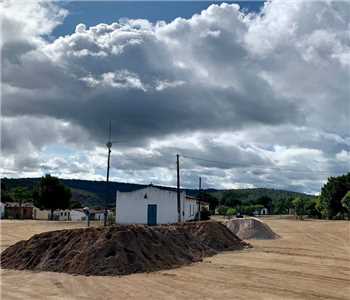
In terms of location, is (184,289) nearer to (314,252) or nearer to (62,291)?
(62,291)

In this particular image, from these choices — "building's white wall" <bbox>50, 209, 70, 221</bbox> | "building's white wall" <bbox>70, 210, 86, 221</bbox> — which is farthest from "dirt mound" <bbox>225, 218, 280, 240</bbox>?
"building's white wall" <bbox>70, 210, 86, 221</bbox>

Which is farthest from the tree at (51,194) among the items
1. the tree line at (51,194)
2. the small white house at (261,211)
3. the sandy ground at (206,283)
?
the sandy ground at (206,283)

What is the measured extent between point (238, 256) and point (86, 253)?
8756mm

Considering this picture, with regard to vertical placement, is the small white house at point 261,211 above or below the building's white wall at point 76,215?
above

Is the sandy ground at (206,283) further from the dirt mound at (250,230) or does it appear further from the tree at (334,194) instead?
the tree at (334,194)

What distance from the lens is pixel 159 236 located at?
21484 mm

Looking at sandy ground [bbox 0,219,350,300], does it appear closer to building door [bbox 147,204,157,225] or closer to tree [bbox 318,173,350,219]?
building door [bbox 147,204,157,225]

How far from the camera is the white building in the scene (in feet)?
153

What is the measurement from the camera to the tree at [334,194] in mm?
76562

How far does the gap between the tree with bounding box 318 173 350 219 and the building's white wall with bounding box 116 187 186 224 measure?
38380 mm

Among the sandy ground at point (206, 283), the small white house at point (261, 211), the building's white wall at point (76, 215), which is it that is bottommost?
the sandy ground at point (206, 283)

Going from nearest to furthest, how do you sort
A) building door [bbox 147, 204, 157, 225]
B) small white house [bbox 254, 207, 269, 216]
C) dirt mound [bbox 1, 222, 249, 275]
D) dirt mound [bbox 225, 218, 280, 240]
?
dirt mound [bbox 1, 222, 249, 275]
dirt mound [bbox 225, 218, 280, 240]
building door [bbox 147, 204, 157, 225]
small white house [bbox 254, 207, 269, 216]

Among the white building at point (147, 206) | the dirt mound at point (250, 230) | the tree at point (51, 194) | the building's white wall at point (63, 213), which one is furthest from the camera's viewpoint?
the building's white wall at point (63, 213)

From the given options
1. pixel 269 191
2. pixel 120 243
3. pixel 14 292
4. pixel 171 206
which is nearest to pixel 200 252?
pixel 120 243
